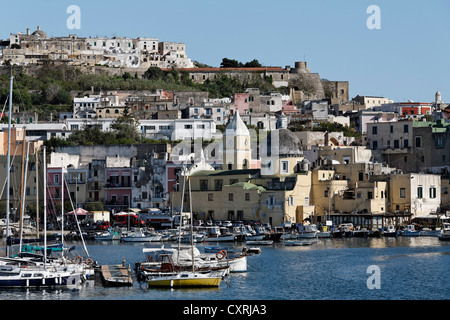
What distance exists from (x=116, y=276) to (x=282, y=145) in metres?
30.7

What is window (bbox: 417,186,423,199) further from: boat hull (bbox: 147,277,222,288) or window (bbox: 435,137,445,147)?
boat hull (bbox: 147,277,222,288)

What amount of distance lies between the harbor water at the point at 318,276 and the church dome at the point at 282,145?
10611mm

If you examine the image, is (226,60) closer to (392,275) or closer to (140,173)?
(140,173)

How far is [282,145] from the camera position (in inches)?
2611

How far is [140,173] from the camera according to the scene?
234 feet

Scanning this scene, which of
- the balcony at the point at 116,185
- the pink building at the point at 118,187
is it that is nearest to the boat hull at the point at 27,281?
the pink building at the point at 118,187

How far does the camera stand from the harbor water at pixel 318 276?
33500 millimetres

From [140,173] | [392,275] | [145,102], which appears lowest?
[392,275]

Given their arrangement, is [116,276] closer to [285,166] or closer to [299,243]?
[299,243]

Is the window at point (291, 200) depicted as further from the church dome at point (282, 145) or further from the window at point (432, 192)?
the window at point (432, 192)

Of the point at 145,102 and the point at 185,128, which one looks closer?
the point at 185,128

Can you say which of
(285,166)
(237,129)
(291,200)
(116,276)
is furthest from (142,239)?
(116,276)

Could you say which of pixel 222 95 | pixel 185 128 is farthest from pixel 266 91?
pixel 185 128

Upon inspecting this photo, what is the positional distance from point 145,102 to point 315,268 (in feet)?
179
